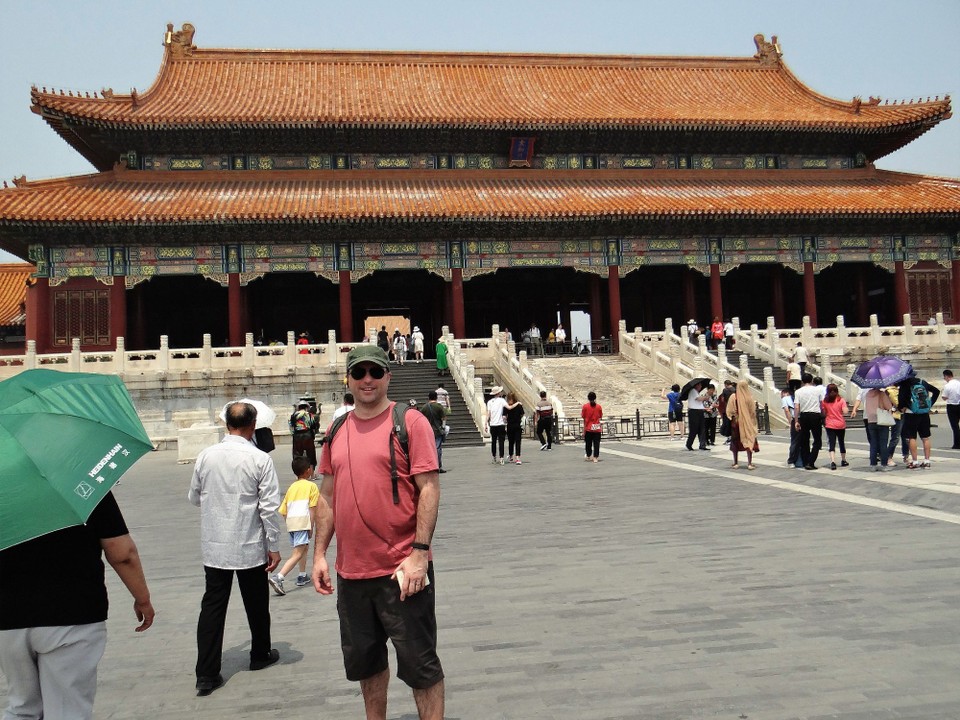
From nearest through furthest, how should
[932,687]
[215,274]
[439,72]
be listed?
1. [932,687]
2. [215,274]
3. [439,72]

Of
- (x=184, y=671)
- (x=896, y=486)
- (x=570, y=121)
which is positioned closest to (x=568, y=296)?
(x=570, y=121)

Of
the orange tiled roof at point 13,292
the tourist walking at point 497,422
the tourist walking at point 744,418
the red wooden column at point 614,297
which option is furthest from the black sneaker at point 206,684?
the orange tiled roof at point 13,292

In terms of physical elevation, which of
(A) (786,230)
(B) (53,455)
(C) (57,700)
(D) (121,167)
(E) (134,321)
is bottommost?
(C) (57,700)

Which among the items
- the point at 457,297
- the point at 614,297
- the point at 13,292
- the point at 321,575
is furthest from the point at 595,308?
the point at 321,575

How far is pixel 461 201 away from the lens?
27.5 meters

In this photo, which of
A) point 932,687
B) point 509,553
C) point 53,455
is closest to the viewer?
point 53,455

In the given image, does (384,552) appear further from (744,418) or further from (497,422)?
(497,422)

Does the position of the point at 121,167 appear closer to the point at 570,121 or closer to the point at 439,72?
the point at 439,72

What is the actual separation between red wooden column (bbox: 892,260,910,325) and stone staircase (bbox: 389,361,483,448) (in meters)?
17.2

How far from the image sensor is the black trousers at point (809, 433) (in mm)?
11695

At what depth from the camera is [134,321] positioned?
91.8 feet

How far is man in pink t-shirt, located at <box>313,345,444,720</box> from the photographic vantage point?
330 centimetres

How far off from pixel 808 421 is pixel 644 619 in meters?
7.60

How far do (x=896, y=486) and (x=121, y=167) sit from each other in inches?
1008
